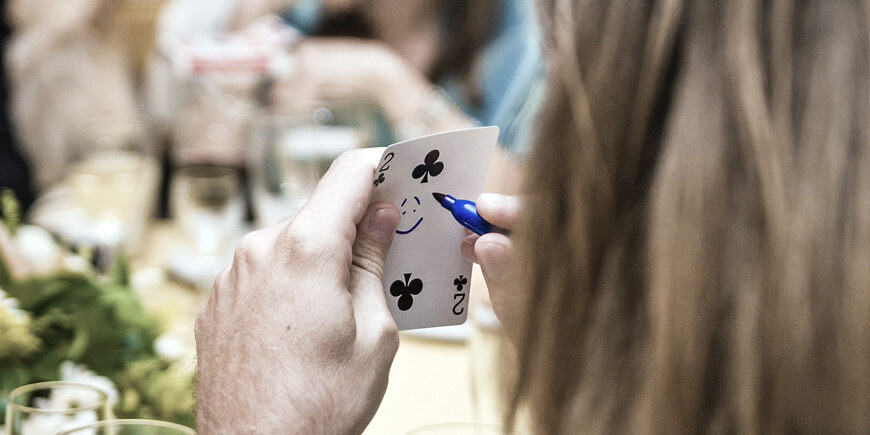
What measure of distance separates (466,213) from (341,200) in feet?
0.40

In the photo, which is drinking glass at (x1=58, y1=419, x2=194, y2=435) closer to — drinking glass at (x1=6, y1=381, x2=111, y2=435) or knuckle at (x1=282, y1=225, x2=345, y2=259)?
drinking glass at (x1=6, y1=381, x2=111, y2=435)

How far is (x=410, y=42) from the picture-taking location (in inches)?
104

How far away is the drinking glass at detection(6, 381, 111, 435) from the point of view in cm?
71

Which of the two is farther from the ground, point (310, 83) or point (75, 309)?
point (310, 83)

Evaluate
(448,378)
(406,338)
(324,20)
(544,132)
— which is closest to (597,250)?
(544,132)

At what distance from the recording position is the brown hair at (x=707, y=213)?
0.49 m

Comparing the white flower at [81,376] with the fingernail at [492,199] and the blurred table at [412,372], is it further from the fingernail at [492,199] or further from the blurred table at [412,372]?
the fingernail at [492,199]

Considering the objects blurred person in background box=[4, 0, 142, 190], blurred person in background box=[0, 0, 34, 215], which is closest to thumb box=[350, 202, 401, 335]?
blurred person in background box=[0, 0, 34, 215]

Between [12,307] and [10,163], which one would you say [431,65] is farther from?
[12,307]

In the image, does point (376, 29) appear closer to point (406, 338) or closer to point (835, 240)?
point (406, 338)

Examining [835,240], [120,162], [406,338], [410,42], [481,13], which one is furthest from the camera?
[410,42]

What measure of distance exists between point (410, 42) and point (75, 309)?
1.78m

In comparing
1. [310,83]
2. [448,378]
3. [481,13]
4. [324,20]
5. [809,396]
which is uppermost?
[324,20]

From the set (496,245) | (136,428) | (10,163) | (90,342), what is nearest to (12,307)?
(90,342)
